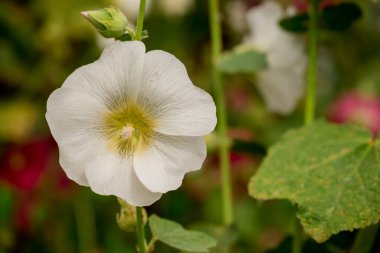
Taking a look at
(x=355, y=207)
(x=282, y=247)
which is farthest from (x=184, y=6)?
(x=355, y=207)

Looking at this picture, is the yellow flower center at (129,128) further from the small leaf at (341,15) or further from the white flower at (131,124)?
the small leaf at (341,15)

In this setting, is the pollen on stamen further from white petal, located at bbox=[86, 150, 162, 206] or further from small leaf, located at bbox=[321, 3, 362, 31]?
small leaf, located at bbox=[321, 3, 362, 31]

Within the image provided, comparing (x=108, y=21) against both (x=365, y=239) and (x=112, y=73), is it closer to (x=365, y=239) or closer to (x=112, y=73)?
(x=112, y=73)

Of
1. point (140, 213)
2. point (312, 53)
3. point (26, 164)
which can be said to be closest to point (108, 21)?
point (140, 213)

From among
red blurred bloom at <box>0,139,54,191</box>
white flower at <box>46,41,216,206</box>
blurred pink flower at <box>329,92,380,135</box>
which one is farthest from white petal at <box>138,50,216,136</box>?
blurred pink flower at <box>329,92,380,135</box>

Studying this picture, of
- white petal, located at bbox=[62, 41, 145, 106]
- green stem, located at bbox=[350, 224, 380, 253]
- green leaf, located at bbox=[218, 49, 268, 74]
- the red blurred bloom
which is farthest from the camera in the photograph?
the red blurred bloom

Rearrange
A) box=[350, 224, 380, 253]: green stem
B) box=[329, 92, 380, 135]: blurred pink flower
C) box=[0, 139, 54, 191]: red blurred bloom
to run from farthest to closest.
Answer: box=[329, 92, 380, 135]: blurred pink flower < box=[0, 139, 54, 191]: red blurred bloom < box=[350, 224, 380, 253]: green stem

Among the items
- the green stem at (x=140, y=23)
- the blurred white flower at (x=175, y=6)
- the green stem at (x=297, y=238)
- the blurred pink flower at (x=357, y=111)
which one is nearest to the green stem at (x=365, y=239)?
the green stem at (x=297, y=238)
